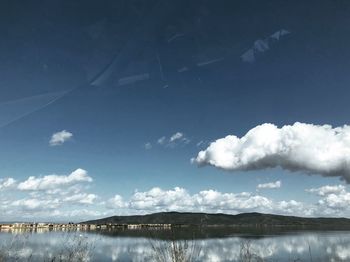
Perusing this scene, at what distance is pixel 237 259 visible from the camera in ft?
148

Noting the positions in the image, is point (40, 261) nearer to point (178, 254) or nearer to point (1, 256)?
point (1, 256)

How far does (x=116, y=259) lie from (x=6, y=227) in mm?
155582

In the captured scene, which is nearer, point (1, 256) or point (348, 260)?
point (1, 256)

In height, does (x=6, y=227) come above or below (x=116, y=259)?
above

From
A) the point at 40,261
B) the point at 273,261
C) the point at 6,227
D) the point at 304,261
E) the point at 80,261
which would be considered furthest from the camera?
the point at 6,227

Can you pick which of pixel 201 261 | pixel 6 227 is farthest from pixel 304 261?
pixel 6 227

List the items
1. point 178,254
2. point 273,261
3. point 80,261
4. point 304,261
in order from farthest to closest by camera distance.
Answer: point 304,261 < point 273,261 < point 80,261 < point 178,254

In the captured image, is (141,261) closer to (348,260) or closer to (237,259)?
(237,259)

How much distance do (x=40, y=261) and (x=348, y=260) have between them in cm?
2996

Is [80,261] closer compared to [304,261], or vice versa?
[80,261]

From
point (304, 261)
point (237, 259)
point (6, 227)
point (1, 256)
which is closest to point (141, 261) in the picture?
point (237, 259)

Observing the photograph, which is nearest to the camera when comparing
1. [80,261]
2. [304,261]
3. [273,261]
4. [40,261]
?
[80,261]

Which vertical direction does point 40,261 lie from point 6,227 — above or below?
below

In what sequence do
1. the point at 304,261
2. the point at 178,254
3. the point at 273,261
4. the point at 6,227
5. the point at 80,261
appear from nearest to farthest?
the point at 178,254, the point at 80,261, the point at 273,261, the point at 304,261, the point at 6,227
